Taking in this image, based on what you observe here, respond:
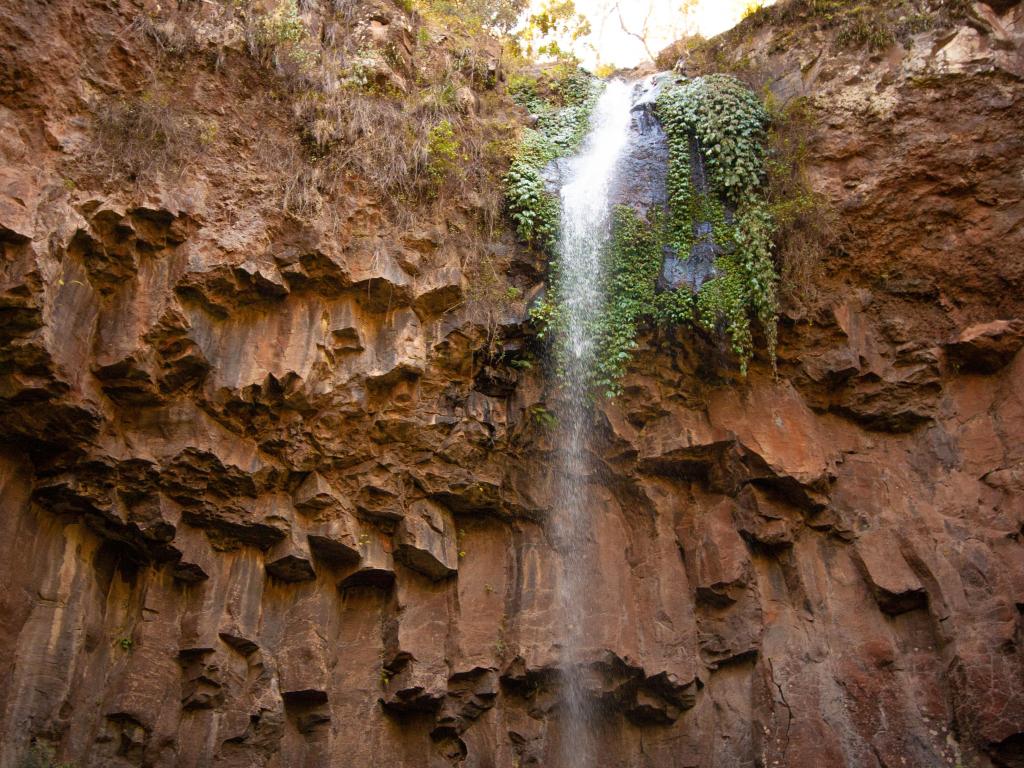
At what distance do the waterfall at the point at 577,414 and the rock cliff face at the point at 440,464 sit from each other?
190 millimetres

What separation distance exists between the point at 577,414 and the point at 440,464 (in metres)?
1.81

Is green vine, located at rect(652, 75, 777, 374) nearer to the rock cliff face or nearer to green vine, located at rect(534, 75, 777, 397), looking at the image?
green vine, located at rect(534, 75, 777, 397)

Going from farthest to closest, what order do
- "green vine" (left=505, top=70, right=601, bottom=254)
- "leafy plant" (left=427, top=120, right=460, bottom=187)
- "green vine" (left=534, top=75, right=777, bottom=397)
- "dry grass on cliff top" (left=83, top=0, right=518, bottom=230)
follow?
1. "green vine" (left=505, top=70, right=601, bottom=254)
2. "leafy plant" (left=427, top=120, right=460, bottom=187)
3. "green vine" (left=534, top=75, right=777, bottom=397)
4. "dry grass on cliff top" (left=83, top=0, right=518, bottom=230)

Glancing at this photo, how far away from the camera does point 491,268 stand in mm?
10188

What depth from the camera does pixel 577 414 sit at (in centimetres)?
1018

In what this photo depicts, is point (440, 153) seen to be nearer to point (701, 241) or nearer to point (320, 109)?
point (320, 109)

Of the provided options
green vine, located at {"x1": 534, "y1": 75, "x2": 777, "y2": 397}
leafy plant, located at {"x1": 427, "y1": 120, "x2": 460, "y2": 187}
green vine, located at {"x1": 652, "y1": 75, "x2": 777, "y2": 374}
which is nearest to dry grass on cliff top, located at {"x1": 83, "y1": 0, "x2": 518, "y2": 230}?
leafy plant, located at {"x1": 427, "y1": 120, "x2": 460, "y2": 187}

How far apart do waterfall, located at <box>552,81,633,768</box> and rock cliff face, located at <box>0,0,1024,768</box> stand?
0.62ft

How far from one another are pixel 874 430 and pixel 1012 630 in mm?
2677

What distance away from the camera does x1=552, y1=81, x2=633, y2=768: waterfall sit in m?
9.30

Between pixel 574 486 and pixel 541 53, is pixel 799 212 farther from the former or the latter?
pixel 541 53

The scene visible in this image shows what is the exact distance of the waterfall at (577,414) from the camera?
9.30m

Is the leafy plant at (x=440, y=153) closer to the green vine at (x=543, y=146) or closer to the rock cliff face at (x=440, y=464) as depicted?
the rock cliff face at (x=440, y=464)

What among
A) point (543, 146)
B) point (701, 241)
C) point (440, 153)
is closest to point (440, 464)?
point (440, 153)
